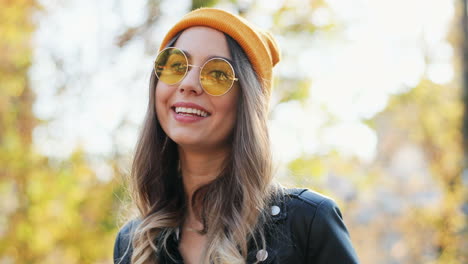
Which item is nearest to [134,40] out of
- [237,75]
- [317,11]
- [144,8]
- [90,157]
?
[144,8]

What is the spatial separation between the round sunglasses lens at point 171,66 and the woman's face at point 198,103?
0.08 feet

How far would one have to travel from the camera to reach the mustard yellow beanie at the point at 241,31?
7.50 feet

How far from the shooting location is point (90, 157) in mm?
6125

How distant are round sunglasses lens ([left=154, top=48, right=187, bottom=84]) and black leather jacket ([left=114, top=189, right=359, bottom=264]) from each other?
2.18 ft

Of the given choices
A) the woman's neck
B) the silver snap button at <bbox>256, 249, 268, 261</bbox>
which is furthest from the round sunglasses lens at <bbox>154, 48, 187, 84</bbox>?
the silver snap button at <bbox>256, 249, 268, 261</bbox>

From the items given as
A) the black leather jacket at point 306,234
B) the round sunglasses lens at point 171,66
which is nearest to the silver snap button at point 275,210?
the black leather jacket at point 306,234

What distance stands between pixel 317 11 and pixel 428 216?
345cm

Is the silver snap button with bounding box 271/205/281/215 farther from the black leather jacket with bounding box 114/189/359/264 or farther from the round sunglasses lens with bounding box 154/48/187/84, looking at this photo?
the round sunglasses lens with bounding box 154/48/187/84

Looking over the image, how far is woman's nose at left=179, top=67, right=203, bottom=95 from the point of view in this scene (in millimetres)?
2172

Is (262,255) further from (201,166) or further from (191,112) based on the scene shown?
(191,112)

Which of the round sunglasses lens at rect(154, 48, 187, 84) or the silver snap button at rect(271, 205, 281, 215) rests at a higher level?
the round sunglasses lens at rect(154, 48, 187, 84)

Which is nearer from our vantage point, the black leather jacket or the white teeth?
the black leather jacket

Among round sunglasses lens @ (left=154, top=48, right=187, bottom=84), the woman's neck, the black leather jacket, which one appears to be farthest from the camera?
the woman's neck

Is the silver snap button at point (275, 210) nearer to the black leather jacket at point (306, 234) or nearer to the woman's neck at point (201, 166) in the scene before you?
the black leather jacket at point (306, 234)
